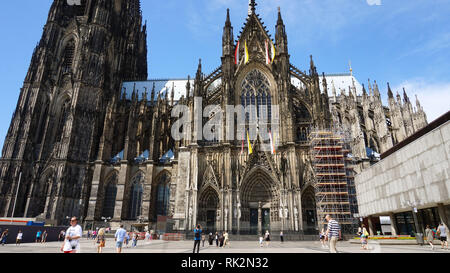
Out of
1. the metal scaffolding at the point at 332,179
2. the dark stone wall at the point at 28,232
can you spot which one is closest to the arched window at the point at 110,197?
the dark stone wall at the point at 28,232

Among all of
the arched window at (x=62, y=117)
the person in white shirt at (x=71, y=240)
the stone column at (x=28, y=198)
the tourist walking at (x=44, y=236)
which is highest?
the arched window at (x=62, y=117)

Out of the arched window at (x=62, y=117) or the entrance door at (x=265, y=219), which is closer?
the entrance door at (x=265, y=219)

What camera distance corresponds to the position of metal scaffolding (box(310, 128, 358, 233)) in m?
24.6

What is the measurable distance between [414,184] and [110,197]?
3146 centimetres

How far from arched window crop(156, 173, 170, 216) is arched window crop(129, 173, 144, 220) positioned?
2104 mm

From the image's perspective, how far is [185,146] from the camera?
28984 mm

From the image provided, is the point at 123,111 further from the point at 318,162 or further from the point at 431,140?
the point at 431,140

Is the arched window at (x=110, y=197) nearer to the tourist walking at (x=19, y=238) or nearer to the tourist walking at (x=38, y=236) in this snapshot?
the tourist walking at (x=38, y=236)

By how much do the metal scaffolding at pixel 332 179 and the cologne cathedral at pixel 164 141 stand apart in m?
1.15

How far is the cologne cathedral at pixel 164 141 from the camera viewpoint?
26.7m

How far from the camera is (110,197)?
1336 inches

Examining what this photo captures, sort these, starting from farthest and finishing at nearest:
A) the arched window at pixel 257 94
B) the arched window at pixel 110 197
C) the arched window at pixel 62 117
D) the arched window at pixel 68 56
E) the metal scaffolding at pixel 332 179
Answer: the arched window at pixel 68 56, the arched window at pixel 62 117, the arched window at pixel 110 197, the arched window at pixel 257 94, the metal scaffolding at pixel 332 179

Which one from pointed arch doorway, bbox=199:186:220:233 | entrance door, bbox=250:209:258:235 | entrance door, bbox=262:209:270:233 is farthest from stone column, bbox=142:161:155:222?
entrance door, bbox=262:209:270:233
